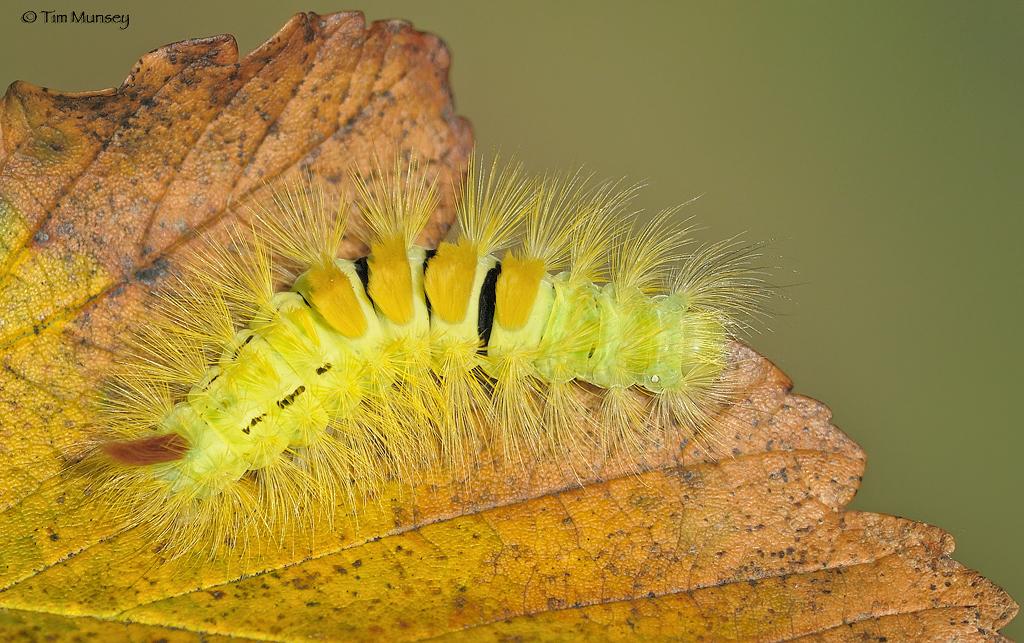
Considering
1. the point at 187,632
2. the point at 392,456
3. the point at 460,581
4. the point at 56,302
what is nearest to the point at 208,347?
the point at 56,302

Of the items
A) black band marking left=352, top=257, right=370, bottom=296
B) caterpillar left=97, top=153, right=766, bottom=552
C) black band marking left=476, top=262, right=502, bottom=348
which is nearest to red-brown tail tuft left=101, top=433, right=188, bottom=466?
caterpillar left=97, top=153, right=766, bottom=552

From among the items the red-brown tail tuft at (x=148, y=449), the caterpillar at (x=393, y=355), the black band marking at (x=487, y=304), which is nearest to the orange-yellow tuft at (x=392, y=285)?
the caterpillar at (x=393, y=355)

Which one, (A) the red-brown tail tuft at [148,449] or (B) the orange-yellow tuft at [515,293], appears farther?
(B) the orange-yellow tuft at [515,293]

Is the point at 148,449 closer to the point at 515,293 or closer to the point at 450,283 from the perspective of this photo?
the point at 450,283

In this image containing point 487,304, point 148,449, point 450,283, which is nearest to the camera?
point 148,449

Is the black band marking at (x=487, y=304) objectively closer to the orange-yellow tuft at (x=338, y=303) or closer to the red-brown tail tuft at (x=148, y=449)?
the orange-yellow tuft at (x=338, y=303)

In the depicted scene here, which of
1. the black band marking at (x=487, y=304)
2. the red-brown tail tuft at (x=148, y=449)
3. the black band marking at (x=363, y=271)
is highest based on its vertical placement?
the black band marking at (x=363, y=271)

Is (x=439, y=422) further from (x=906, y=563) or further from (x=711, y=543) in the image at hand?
(x=906, y=563)

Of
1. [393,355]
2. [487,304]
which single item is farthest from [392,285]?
[487,304]
